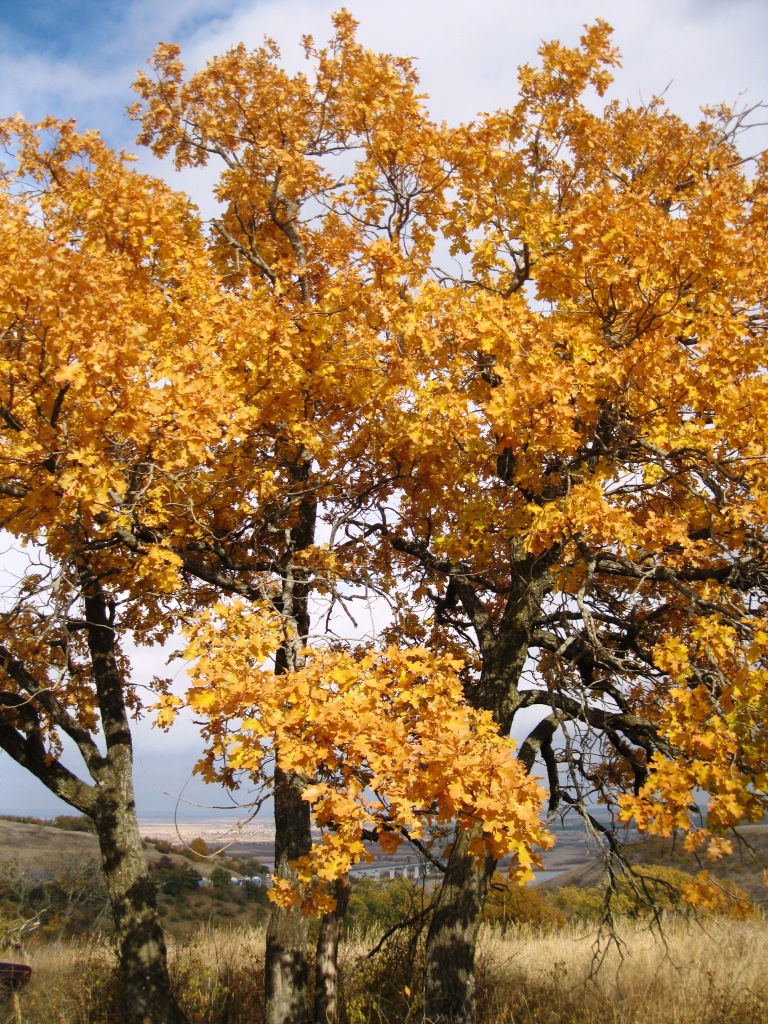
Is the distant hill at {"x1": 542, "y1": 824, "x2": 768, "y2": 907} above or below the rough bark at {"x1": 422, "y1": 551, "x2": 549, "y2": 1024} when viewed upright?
below

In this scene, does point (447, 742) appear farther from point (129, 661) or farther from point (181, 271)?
point (129, 661)

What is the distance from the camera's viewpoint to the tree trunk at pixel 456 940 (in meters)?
5.79

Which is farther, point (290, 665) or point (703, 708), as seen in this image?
point (290, 665)

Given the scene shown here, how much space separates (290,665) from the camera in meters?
5.13

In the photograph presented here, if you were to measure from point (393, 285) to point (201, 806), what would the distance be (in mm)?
4016

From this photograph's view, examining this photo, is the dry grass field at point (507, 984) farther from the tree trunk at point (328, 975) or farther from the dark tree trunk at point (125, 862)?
the dark tree trunk at point (125, 862)

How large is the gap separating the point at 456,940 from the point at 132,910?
9.49 ft

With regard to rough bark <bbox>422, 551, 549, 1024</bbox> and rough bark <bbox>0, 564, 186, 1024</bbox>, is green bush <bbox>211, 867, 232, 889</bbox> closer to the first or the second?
rough bark <bbox>0, 564, 186, 1024</bbox>

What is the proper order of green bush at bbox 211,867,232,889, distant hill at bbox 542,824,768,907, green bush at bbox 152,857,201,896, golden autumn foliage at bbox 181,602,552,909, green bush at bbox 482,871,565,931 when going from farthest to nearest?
green bush at bbox 211,867,232,889
green bush at bbox 152,857,201,896
distant hill at bbox 542,824,768,907
green bush at bbox 482,871,565,931
golden autumn foliage at bbox 181,602,552,909

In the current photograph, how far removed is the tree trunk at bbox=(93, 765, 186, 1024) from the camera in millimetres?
6344

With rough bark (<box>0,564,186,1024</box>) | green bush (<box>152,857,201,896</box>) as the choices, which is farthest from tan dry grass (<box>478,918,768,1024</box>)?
green bush (<box>152,857,201,896</box>)

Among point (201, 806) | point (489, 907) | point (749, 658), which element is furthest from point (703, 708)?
→ point (489, 907)

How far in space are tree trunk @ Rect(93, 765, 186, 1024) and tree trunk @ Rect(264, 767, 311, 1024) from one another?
898 millimetres

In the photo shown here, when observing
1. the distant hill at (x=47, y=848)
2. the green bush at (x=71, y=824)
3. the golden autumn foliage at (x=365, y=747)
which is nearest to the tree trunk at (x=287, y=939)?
the golden autumn foliage at (x=365, y=747)
